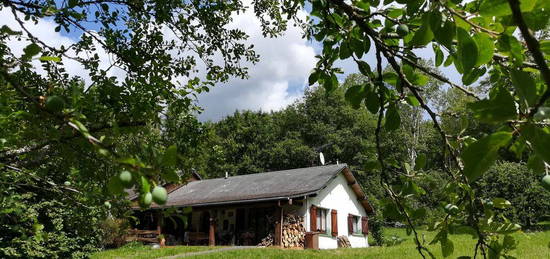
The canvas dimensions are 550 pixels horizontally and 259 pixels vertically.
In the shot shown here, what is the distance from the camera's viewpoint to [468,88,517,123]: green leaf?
75 cm

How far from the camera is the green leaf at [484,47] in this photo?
35.9 inches

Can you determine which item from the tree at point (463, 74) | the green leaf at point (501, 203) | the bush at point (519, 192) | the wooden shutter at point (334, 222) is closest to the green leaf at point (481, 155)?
the tree at point (463, 74)

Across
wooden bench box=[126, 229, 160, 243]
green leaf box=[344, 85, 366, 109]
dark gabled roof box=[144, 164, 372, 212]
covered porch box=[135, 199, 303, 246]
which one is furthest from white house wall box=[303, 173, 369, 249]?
green leaf box=[344, 85, 366, 109]

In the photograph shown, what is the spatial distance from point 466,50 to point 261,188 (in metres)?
20.6

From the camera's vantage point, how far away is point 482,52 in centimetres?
92

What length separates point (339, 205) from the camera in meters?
21.9

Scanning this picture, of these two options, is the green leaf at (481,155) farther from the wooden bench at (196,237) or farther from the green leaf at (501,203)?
the wooden bench at (196,237)

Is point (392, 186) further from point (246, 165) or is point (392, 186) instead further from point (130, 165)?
point (246, 165)

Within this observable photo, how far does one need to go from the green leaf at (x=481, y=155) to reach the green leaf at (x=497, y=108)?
0.04m

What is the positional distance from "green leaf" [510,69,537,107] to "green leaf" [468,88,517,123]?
30 mm

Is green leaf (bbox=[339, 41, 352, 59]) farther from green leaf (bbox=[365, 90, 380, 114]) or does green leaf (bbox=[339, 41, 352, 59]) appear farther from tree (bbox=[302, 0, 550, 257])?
green leaf (bbox=[365, 90, 380, 114])

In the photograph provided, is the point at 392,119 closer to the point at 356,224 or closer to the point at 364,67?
the point at 364,67

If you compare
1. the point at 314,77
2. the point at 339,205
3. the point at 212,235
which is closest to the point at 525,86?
the point at 314,77

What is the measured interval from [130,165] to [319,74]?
1332 mm
